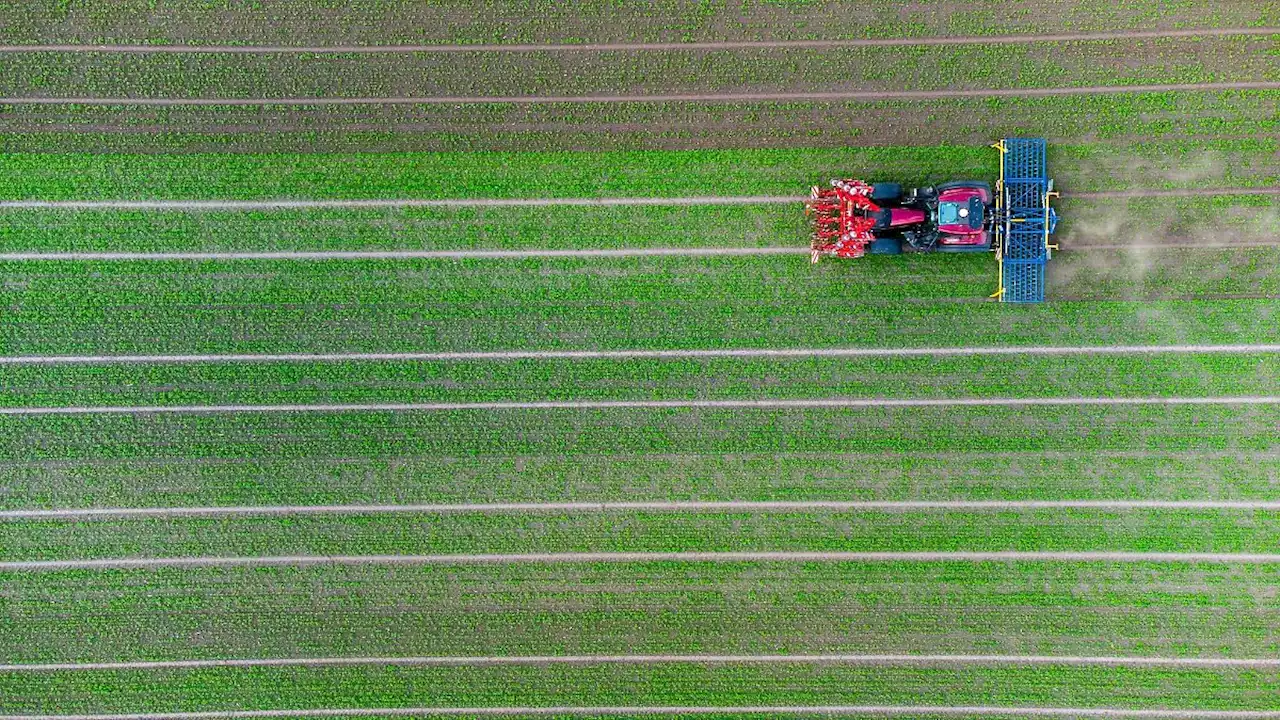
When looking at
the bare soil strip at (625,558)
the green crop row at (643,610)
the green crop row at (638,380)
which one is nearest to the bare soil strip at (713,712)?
the green crop row at (643,610)

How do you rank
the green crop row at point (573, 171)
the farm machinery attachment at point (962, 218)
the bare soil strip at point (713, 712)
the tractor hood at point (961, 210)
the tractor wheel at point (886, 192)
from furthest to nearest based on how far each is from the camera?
1. the bare soil strip at point (713, 712)
2. the green crop row at point (573, 171)
3. the tractor wheel at point (886, 192)
4. the farm machinery attachment at point (962, 218)
5. the tractor hood at point (961, 210)

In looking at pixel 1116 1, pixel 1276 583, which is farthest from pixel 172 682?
pixel 1116 1

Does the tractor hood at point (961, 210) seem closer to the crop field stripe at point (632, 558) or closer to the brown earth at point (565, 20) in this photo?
the brown earth at point (565, 20)

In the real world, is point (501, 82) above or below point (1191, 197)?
above

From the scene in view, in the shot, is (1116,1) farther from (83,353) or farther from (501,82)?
(83,353)

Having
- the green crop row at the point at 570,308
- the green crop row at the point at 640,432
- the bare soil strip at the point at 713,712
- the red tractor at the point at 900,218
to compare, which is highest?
the red tractor at the point at 900,218

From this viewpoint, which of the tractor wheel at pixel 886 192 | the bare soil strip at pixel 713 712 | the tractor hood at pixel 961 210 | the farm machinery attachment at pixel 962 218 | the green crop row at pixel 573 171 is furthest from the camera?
the bare soil strip at pixel 713 712
